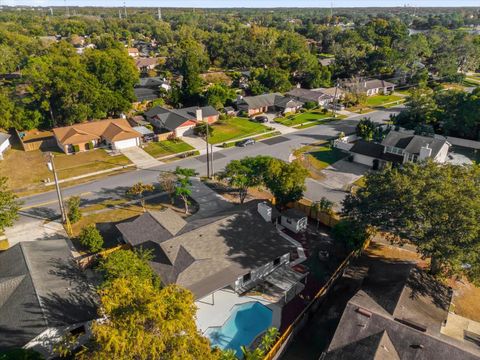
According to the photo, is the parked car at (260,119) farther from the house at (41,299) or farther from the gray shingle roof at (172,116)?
the house at (41,299)

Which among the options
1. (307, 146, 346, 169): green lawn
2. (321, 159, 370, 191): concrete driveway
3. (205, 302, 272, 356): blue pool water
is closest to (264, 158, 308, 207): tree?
(321, 159, 370, 191): concrete driveway

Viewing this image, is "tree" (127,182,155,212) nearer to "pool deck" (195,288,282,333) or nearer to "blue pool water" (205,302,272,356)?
"pool deck" (195,288,282,333)

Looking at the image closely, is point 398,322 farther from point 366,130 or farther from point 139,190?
point 366,130

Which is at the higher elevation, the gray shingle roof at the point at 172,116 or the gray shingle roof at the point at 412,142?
the gray shingle roof at the point at 412,142

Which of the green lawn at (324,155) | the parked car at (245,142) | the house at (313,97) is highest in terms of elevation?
the house at (313,97)

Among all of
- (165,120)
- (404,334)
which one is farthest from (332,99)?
(404,334)

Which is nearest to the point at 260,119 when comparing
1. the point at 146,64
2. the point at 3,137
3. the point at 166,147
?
the point at 166,147

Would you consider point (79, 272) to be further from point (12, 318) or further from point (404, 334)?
point (404, 334)

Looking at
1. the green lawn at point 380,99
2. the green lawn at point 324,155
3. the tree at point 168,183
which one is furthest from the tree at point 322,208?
the green lawn at point 380,99
